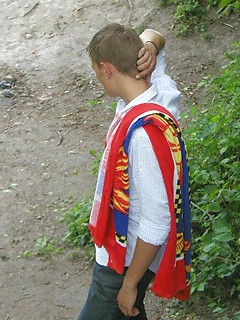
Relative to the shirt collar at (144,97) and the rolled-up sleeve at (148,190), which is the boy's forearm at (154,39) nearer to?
the shirt collar at (144,97)

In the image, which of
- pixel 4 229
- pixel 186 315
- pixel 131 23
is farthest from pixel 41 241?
pixel 131 23

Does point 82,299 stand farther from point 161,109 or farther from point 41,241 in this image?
point 161,109

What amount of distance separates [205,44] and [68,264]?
3.90 m

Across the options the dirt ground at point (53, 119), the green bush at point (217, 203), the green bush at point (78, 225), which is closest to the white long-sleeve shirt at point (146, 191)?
the green bush at point (217, 203)

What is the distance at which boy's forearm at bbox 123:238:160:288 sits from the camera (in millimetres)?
2529

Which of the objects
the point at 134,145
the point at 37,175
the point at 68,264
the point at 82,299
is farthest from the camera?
the point at 37,175

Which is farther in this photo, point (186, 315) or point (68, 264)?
point (68, 264)

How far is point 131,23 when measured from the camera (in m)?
8.58

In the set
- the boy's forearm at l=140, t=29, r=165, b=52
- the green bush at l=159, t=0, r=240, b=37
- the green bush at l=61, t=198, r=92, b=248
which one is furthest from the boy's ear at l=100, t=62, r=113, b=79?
the green bush at l=159, t=0, r=240, b=37

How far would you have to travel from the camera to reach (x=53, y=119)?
23.6ft

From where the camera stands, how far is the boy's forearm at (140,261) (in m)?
2.53

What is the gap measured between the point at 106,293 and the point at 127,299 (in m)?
0.18

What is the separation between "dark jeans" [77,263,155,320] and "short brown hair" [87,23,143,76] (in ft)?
2.75

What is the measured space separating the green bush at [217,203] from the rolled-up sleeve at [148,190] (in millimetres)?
959
